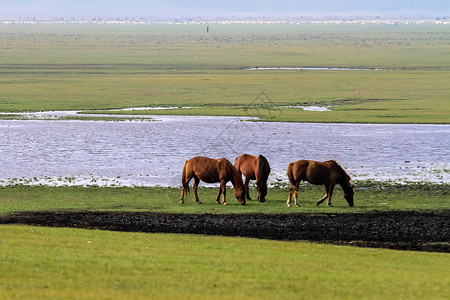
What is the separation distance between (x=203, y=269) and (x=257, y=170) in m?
13.4

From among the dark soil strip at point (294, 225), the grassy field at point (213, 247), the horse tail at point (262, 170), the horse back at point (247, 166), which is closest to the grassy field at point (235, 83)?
the grassy field at point (213, 247)

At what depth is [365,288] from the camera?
15445mm

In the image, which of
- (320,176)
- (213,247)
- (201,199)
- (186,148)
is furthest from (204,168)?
(186,148)

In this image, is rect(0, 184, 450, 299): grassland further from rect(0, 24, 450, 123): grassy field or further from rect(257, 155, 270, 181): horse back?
rect(0, 24, 450, 123): grassy field

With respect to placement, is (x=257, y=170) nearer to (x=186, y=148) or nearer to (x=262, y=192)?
(x=262, y=192)

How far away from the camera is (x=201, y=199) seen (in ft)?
101

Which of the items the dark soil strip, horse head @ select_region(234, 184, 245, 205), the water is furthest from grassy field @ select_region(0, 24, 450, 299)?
the water

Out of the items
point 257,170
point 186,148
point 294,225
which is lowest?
point 186,148

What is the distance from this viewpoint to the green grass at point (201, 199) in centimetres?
2798

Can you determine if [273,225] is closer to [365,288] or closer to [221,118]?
[365,288]

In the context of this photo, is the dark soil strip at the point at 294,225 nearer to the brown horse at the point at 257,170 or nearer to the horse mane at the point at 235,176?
the horse mane at the point at 235,176

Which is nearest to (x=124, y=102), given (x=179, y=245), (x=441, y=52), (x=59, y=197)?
(x=59, y=197)

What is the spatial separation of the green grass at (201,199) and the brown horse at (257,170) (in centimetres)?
52

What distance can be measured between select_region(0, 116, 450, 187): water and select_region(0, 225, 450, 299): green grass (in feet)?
46.6
